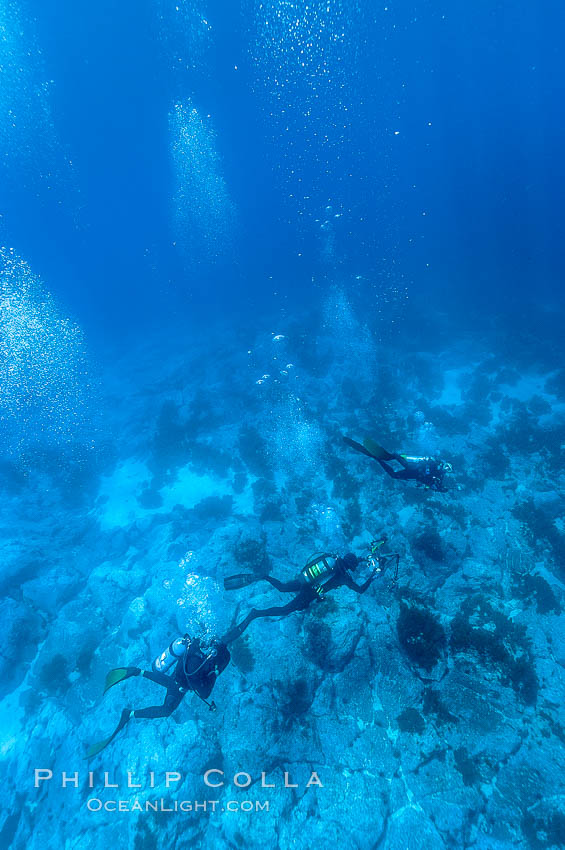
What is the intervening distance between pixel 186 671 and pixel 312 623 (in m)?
4.26

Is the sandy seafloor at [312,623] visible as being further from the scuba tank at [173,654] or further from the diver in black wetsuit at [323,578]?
the scuba tank at [173,654]

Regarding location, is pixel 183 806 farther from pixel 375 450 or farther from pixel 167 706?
pixel 375 450

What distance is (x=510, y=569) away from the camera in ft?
40.0

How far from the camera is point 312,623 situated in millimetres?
11352

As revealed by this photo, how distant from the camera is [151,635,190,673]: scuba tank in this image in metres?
9.23

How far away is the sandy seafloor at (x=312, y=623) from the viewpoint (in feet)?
28.5

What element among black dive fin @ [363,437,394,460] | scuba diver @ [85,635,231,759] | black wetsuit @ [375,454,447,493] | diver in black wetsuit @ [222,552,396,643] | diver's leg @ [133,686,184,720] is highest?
black dive fin @ [363,437,394,460]

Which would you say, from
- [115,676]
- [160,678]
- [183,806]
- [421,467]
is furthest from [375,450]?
[183,806]

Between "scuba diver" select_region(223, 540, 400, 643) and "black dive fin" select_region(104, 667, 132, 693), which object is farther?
"scuba diver" select_region(223, 540, 400, 643)

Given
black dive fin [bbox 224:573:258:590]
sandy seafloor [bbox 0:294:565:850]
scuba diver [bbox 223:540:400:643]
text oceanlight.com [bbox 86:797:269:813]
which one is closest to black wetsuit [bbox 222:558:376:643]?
scuba diver [bbox 223:540:400:643]

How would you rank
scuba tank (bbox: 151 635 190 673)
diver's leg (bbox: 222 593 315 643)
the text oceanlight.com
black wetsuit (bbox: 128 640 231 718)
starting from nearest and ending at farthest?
1. black wetsuit (bbox: 128 640 231 718)
2. the text oceanlight.com
3. scuba tank (bbox: 151 635 190 673)
4. diver's leg (bbox: 222 593 315 643)

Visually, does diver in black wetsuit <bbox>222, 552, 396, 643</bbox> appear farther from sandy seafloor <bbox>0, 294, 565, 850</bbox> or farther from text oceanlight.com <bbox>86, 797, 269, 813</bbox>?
text oceanlight.com <bbox>86, 797, 269, 813</bbox>

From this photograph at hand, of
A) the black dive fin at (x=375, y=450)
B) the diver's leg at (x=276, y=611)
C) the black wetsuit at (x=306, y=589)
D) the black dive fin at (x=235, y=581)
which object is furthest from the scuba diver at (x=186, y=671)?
the black dive fin at (x=375, y=450)

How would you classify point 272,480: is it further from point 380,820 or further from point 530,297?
point 530,297
